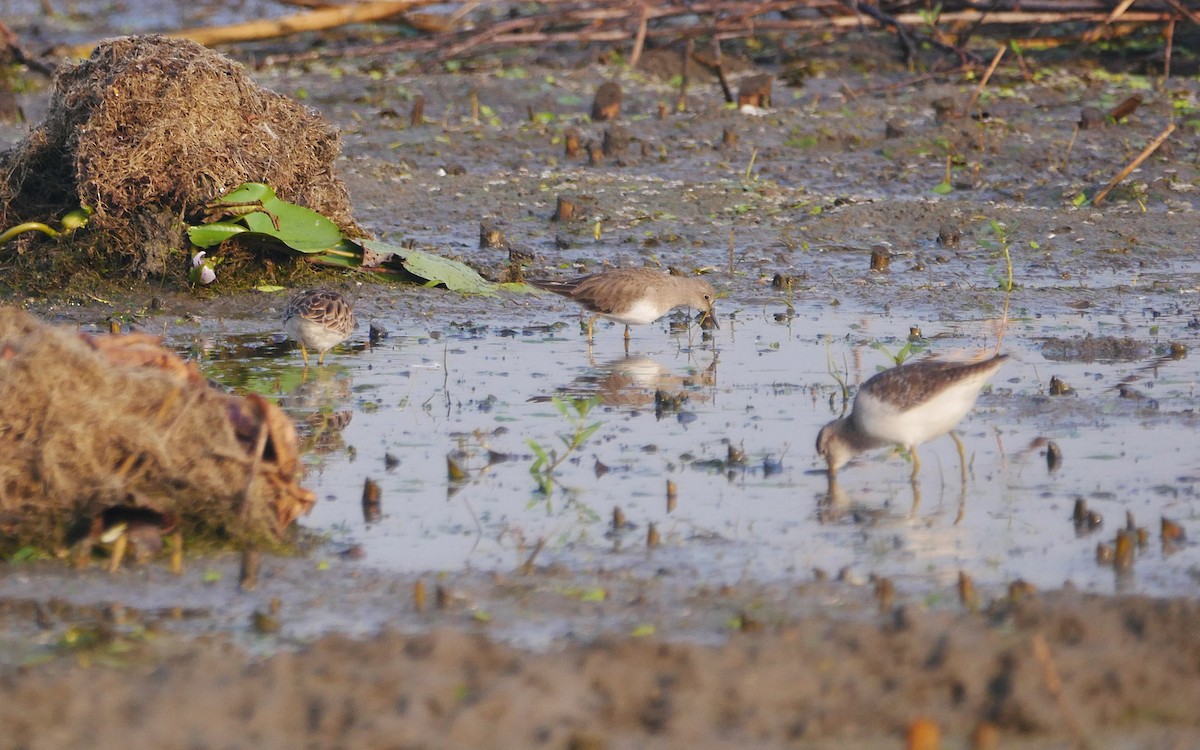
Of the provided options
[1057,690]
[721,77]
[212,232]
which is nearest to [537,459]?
[1057,690]

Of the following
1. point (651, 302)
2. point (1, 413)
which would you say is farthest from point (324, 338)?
point (1, 413)

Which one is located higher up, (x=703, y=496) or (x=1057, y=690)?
(x=703, y=496)

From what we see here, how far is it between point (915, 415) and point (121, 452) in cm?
305

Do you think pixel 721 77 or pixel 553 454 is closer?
pixel 553 454

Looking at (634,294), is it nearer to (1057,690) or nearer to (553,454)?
(553,454)

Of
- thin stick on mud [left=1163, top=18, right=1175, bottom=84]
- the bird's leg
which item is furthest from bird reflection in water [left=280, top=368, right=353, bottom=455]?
thin stick on mud [left=1163, top=18, right=1175, bottom=84]

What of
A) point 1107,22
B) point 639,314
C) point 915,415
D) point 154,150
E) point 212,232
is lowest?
point 915,415

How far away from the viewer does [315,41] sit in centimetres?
1914

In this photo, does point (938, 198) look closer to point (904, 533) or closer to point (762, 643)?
point (904, 533)

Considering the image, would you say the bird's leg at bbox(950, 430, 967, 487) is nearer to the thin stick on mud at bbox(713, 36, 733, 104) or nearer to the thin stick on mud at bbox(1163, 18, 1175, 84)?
the thin stick on mud at bbox(713, 36, 733, 104)

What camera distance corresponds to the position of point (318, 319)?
8352 mm

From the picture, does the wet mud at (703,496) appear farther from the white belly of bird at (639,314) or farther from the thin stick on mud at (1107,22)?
the thin stick on mud at (1107,22)

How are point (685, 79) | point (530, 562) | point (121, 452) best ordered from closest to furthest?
point (530, 562) → point (121, 452) → point (685, 79)

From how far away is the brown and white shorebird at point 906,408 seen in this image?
6348 millimetres
